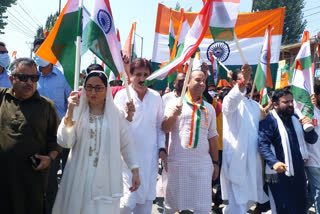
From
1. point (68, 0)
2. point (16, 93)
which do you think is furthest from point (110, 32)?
point (16, 93)

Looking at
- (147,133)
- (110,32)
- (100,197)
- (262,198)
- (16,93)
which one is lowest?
(262,198)

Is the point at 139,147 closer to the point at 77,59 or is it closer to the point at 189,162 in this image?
the point at 189,162

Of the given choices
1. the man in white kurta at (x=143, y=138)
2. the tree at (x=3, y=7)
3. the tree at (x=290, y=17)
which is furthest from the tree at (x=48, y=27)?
the tree at (x=290, y=17)

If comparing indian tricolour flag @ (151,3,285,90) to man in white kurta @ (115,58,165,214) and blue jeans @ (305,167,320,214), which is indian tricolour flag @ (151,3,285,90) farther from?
man in white kurta @ (115,58,165,214)

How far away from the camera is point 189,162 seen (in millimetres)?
3377

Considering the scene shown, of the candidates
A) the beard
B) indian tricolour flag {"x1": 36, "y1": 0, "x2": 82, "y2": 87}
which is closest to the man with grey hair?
indian tricolour flag {"x1": 36, "y1": 0, "x2": 82, "y2": 87}

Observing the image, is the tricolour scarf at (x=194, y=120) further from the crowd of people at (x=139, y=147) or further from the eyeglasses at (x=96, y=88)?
the eyeglasses at (x=96, y=88)

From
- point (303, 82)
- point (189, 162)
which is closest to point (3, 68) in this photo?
point (189, 162)

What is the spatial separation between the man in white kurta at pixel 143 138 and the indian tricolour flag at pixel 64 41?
76 cm

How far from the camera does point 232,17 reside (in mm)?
3295

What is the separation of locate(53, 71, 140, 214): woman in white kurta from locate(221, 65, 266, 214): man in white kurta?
1701mm

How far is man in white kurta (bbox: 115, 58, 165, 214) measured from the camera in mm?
3131

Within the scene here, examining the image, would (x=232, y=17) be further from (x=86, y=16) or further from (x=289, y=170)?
(x=289, y=170)

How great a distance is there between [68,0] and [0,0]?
27792 millimetres
